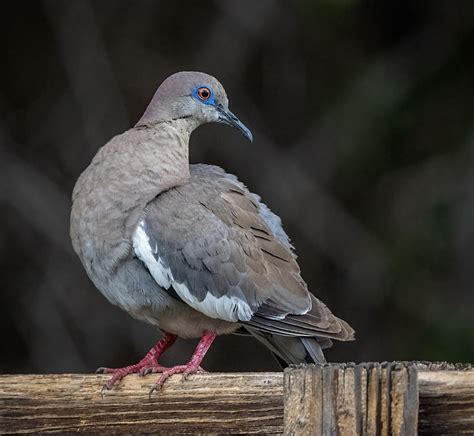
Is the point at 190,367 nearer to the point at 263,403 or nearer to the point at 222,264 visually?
the point at 222,264

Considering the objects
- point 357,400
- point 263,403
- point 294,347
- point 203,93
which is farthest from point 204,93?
point 357,400

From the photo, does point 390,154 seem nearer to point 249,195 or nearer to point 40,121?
point 40,121

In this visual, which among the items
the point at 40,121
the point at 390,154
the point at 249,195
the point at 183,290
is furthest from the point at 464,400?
the point at 40,121

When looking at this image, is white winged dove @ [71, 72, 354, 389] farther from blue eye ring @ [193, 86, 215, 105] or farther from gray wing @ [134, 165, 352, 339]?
blue eye ring @ [193, 86, 215, 105]

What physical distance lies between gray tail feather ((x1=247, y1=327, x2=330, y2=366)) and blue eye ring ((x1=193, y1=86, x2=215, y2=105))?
2.39 feet

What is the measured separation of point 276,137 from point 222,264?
2.54m

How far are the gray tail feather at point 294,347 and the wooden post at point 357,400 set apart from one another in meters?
1.26

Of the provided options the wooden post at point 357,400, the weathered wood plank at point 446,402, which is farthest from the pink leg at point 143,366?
the weathered wood plank at point 446,402

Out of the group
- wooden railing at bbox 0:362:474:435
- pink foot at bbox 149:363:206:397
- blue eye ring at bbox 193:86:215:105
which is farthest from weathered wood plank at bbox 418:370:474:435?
blue eye ring at bbox 193:86:215:105

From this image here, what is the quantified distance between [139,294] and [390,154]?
8.68ft

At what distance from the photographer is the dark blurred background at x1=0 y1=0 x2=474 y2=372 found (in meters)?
5.23

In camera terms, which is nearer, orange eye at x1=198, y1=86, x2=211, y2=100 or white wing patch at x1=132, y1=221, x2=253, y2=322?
white wing patch at x1=132, y1=221, x2=253, y2=322

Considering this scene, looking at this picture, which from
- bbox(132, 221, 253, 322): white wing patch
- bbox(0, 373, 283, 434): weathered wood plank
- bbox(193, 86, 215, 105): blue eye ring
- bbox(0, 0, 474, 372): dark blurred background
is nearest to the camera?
bbox(0, 373, 283, 434): weathered wood plank

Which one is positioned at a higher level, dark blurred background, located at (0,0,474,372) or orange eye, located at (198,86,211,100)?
dark blurred background, located at (0,0,474,372)
